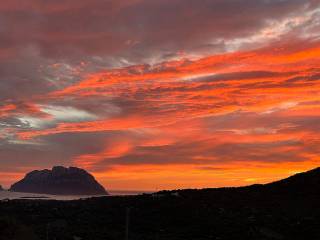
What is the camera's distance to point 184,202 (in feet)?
192

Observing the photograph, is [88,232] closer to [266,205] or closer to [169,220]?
[169,220]

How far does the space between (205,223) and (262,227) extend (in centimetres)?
616

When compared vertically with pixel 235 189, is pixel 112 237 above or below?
below

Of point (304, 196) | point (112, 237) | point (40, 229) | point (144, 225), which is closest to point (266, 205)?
point (304, 196)

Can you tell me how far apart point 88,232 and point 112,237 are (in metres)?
3.32

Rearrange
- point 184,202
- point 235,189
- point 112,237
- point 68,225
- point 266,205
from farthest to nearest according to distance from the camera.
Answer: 1. point 235,189
2. point 184,202
3. point 266,205
4. point 68,225
5. point 112,237

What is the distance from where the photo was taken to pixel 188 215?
5238 cm

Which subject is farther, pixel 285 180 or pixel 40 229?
pixel 285 180

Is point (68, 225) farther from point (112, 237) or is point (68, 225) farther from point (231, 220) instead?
point (231, 220)

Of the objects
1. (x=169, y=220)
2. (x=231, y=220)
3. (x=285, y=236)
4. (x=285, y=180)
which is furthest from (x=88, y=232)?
(x=285, y=180)

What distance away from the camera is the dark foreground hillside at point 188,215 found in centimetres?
4350

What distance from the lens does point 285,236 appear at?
43094mm

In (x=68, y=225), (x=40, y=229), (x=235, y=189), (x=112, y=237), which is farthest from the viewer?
(x=235, y=189)

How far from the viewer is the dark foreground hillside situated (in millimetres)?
43500
